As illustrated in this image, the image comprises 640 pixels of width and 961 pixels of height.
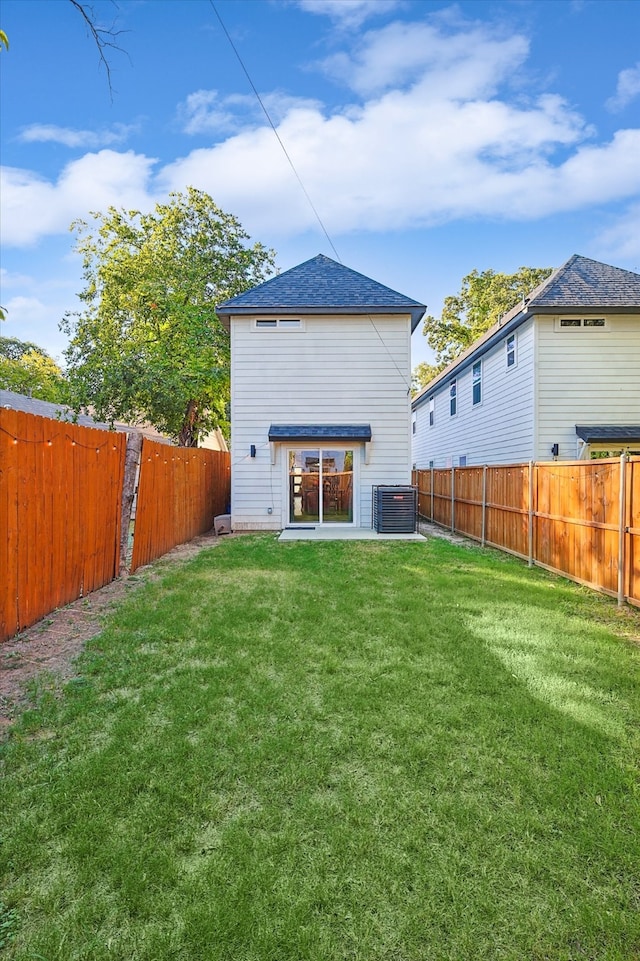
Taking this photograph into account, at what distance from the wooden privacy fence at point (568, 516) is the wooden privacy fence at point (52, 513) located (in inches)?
248

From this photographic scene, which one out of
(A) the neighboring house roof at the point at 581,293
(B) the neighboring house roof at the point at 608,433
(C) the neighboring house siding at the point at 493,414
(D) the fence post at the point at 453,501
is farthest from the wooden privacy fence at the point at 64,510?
(B) the neighboring house roof at the point at 608,433

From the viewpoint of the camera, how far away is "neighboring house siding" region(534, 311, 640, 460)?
415 inches

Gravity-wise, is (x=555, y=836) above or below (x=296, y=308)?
below

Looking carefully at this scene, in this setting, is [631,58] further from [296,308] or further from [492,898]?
[492,898]

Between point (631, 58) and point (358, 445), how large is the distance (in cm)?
911

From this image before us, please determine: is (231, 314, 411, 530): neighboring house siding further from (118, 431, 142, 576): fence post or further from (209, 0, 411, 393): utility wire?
(118, 431, 142, 576): fence post

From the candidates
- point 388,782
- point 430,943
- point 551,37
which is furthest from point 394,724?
point 551,37

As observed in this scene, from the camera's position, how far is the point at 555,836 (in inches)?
76.9

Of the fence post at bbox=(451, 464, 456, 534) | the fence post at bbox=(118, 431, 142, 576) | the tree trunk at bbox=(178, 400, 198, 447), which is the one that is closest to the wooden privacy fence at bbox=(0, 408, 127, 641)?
the fence post at bbox=(118, 431, 142, 576)

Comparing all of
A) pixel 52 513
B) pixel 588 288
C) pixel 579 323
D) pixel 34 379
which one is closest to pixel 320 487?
pixel 579 323

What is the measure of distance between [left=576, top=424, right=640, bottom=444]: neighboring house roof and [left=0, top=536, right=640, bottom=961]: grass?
7133 millimetres

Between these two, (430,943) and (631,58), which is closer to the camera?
(430,943)

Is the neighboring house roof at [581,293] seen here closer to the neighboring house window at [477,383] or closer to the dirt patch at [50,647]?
the neighboring house window at [477,383]

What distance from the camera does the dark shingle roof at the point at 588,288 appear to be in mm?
10257
